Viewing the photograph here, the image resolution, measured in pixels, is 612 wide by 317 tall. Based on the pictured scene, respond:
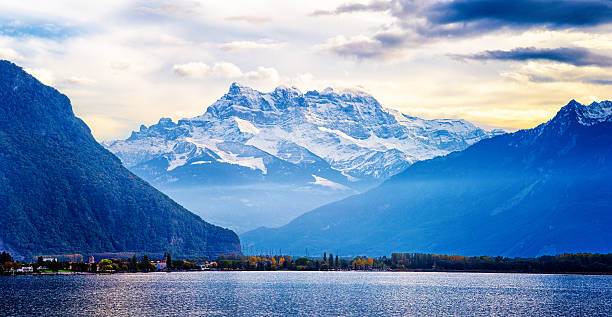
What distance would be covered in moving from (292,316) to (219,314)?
18.1 metres

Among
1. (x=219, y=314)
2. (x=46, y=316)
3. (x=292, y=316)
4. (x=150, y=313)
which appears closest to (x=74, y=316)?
(x=46, y=316)

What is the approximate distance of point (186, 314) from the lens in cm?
19762

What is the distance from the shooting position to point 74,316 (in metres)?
187

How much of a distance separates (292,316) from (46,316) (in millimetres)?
57890

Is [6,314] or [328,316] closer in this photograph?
[6,314]

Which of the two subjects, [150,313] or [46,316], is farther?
[150,313]

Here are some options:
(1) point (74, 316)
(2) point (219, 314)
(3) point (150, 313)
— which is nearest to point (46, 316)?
(1) point (74, 316)

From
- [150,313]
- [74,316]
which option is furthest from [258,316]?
[74,316]

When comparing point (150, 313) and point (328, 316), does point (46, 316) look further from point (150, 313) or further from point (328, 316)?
point (328, 316)

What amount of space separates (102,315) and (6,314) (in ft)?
70.5

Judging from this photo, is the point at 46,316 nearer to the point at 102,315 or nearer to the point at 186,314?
the point at 102,315

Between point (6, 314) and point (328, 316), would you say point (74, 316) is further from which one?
point (328, 316)

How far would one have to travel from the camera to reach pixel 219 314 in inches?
7859

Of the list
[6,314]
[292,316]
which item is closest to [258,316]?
[292,316]
